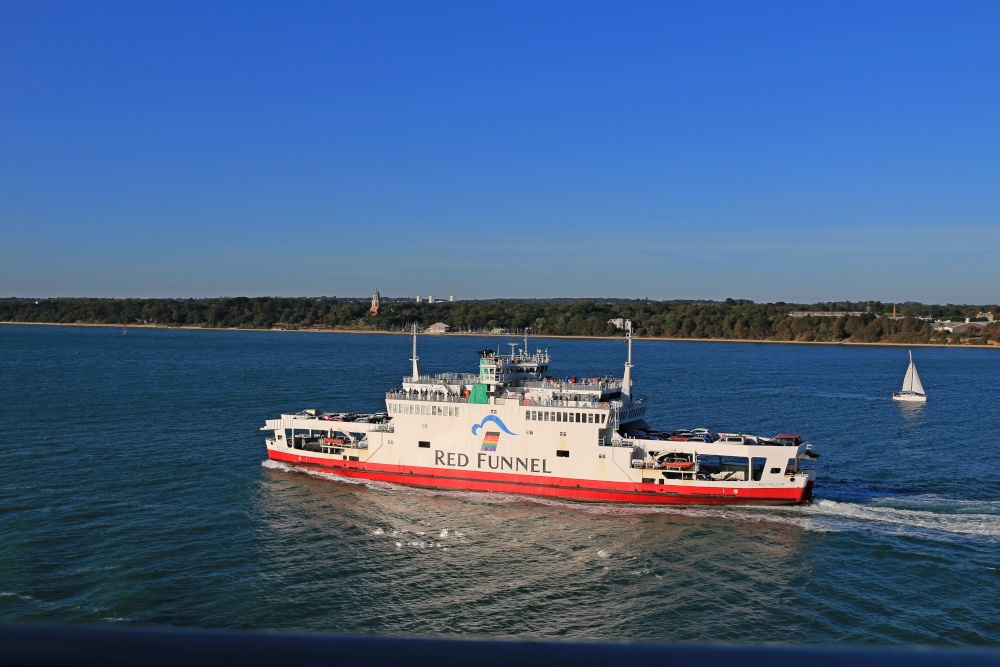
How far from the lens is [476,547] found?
108ft

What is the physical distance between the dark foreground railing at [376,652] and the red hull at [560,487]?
39.0 meters

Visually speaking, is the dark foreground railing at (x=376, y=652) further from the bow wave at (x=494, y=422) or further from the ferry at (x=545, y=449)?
the bow wave at (x=494, y=422)

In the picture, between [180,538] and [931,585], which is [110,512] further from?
[931,585]

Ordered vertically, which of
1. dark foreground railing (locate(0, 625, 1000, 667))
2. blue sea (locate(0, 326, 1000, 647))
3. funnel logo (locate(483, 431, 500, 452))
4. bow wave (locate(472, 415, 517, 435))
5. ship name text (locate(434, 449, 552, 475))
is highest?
dark foreground railing (locate(0, 625, 1000, 667))

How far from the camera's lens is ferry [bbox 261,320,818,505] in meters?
39.6

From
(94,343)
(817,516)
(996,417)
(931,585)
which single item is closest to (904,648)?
(931,585)

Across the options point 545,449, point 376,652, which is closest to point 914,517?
point 545,449

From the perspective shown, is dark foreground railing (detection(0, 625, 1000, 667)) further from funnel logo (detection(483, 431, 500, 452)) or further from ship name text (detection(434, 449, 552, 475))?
funnel logo (detection(483, 431, 500, 452))

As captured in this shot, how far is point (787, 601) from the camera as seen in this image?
2750cm

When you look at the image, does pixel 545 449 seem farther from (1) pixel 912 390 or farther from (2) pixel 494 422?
(1) pixel 912 390

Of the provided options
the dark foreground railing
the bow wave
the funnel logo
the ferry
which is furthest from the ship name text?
Answer: the dark foreground railing

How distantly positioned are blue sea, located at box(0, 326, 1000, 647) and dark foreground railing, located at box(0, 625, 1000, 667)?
1410 centimetres

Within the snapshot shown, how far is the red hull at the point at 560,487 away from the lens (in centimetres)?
3906

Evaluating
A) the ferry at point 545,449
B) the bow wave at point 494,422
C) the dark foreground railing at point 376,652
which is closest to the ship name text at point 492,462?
the ferry at point 545,449
